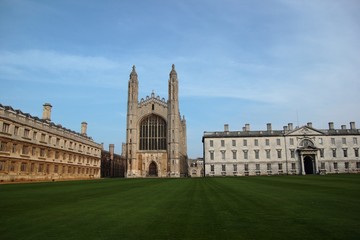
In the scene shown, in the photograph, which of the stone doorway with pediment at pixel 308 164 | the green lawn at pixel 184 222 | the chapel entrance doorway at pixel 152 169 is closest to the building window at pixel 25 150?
the green lawn at pixel 184 222

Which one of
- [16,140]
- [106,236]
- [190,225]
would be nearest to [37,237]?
[106,236]

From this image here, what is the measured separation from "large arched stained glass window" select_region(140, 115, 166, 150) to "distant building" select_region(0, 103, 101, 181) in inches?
578

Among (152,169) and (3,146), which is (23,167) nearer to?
(3,146)

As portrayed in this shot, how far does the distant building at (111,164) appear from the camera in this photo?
78.5m

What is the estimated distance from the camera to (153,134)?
230 ft

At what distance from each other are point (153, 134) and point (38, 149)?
3236 cm

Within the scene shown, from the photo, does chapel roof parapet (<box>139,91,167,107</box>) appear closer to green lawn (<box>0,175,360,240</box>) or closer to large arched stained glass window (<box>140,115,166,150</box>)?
large arched stained glass window (<box>140,115,166,150</box>)

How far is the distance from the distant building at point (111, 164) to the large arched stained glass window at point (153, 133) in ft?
49.4

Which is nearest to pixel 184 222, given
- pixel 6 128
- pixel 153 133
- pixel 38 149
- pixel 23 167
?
pixel 6 128

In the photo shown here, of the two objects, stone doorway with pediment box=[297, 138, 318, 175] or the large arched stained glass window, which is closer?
stone doorway with pediment box=[297, 138, 318, 175]

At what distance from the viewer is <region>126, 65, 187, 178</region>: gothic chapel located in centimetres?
6694

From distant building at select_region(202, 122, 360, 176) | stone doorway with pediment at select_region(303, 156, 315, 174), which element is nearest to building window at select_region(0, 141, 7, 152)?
distant building at select_region(202, 122, 360, 176)

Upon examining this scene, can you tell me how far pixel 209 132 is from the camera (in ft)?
221

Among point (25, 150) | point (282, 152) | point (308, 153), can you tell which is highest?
point (282, 152)
